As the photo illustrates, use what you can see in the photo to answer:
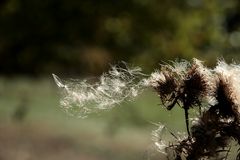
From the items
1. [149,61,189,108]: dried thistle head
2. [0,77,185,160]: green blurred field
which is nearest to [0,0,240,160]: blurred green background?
[0,77,185,160]: green blurred field

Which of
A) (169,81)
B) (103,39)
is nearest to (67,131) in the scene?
(103,39)

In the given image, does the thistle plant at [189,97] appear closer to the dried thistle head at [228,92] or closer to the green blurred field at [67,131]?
the dried thistle head at [228,92]

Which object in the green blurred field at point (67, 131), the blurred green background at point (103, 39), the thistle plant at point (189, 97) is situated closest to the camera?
the thistle plant at point (189, 97)

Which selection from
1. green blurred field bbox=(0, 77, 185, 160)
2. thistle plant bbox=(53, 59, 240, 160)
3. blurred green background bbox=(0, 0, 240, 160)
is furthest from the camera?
blurred green background bbox=(0, 0, 240, 160)

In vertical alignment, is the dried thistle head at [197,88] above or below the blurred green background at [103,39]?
below

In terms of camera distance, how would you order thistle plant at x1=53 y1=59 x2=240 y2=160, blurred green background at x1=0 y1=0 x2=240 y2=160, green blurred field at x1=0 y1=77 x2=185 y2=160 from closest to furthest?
thistle plant at x1=53 y1=59 x2=240 y2=160, green blurred field at x1=0 y1=77 x2=185 y2=160, blurred green background at x1=0 y1=0 x2=240 y2=160

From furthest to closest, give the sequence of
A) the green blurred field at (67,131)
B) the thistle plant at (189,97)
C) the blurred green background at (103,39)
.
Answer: the blurred green background at (103,39)
the green blurred field at (67,131)
the thistle plant at (189,97)

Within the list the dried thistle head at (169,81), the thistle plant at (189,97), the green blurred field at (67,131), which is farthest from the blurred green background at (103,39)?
the dried thistle head at (169,81)

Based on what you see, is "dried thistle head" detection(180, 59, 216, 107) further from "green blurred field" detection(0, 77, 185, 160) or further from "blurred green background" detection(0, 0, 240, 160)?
"blurred green background" detection(0, 0, 240, 160)
